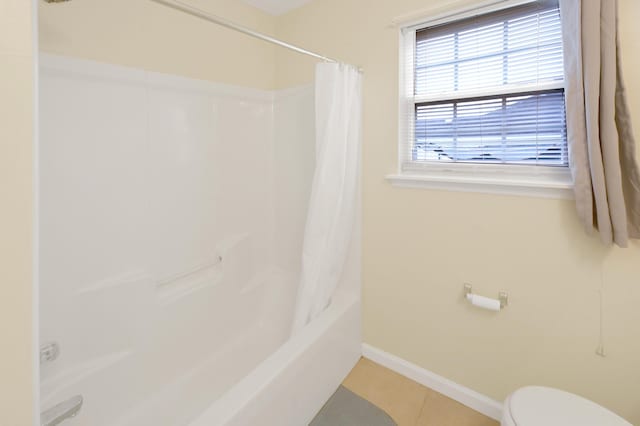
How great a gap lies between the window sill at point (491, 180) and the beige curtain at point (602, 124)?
0.46ft

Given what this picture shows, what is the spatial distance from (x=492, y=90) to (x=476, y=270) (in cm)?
88

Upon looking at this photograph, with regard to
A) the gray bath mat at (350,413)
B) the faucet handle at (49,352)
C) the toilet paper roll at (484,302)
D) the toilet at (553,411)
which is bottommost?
the gray bath mat at (350,413)

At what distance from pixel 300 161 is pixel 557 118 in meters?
1.39

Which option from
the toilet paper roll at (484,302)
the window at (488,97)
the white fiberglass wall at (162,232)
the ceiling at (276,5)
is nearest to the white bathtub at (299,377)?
the white fiberglass wall at (162,232)

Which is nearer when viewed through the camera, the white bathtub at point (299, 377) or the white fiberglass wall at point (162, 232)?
the white bathtub at point (299, 377)

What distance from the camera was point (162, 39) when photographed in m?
1.64

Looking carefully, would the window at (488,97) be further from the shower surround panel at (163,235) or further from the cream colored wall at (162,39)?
the cream colored wall at (162,39)

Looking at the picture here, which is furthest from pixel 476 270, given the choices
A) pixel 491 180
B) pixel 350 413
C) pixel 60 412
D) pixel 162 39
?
pixel 162 39

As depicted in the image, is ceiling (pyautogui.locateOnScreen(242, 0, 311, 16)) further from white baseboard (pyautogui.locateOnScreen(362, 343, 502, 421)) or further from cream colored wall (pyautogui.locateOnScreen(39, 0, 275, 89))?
white baseboard (pyautogui.locateOnScreen(362, 343, 502, 421))

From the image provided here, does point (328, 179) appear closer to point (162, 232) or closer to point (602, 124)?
point (162, 232)

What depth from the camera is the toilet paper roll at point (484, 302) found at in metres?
1.46

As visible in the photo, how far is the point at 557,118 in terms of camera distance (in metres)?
1.38

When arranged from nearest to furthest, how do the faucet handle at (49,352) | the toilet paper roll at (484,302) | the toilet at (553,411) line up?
the toilet at (553,411) → the faucet handle at (49,352) → the toilet paper roll at (484,302)

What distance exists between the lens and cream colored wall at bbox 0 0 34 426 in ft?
1.77
